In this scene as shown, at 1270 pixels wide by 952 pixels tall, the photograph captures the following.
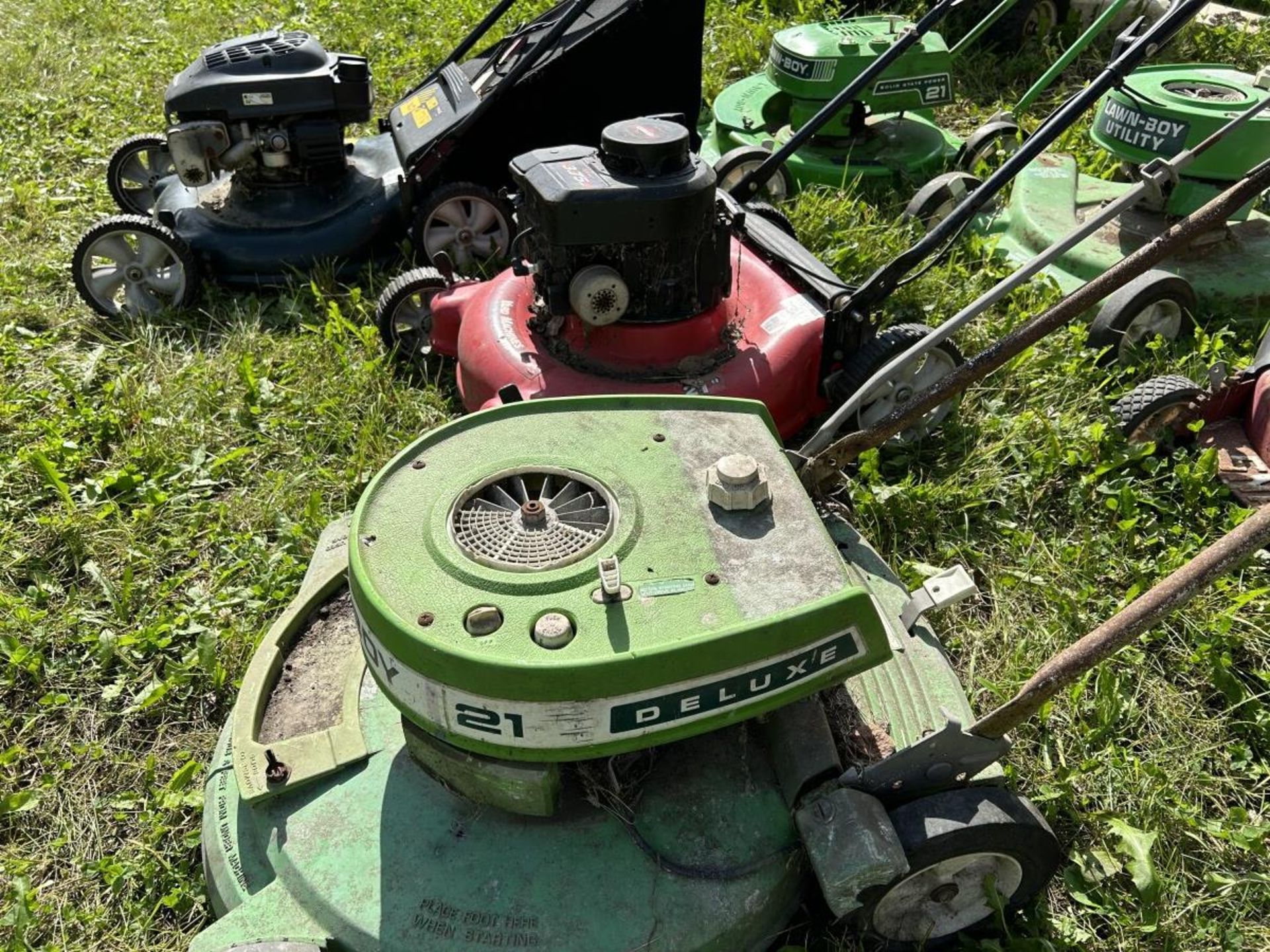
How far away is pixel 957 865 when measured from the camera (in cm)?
196

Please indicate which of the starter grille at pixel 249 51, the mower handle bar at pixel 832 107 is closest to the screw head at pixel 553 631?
the mower handle bar at pixel 832 107

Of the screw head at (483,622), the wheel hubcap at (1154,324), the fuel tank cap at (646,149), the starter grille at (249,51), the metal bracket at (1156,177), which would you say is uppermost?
the metal bracket at (1156,177)

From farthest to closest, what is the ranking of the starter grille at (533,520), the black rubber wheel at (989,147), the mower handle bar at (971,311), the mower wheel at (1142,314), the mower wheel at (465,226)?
the black rubber wheel at (989,147)
the mower wheel at (465,226)
the mower wheel at (1142,314)
the mower handle bar at (971,311)
the starter grille at (533,520)

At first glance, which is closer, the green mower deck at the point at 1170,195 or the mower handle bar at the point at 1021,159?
the mower handle bar at the point at 1021,159

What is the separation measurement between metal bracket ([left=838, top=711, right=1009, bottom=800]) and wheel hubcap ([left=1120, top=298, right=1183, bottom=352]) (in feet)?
7.20

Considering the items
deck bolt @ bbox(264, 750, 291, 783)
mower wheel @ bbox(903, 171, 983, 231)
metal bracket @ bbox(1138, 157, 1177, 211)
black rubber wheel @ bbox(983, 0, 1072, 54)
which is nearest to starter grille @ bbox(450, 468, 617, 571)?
deck bolt @ bbox(264, 750, 291, 783)

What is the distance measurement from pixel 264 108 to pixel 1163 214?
11.8ft

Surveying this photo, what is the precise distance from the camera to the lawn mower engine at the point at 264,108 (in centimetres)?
394

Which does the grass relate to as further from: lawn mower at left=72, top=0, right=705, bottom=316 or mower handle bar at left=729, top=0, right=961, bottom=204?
mower handle bar at left=729, top=0, right=961, bottom=204

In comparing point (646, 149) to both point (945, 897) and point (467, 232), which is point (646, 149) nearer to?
point (467, 232)

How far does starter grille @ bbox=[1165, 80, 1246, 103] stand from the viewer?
3789mm

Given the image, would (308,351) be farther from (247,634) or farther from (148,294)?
(247,634)

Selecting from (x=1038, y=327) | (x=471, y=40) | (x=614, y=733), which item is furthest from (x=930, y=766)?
(x=471, y=40)

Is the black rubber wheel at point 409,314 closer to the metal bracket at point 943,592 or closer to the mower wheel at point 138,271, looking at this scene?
the mower wheel at point 138,271
